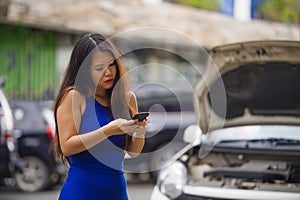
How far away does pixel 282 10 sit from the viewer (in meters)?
26.0

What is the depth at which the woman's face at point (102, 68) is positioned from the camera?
3693 millimetres

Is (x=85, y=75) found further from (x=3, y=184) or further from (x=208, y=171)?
(x=3, y=184)

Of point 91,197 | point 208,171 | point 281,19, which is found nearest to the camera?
point 91,197

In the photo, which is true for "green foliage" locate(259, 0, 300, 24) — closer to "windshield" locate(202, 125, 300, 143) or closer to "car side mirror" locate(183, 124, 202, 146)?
"windshield" locate(202, 125, 300, 143)

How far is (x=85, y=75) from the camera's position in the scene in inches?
147

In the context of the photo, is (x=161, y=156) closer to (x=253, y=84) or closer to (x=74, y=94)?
(x=253, y=84)

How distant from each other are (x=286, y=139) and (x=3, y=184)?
20.8 ft

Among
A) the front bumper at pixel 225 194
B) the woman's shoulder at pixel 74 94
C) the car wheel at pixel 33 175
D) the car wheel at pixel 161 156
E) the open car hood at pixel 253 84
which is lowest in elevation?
the car wheel at pixel 33 175

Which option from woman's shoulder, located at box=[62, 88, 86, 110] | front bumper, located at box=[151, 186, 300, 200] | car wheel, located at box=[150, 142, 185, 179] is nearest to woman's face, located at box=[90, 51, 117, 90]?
woman's shoulder, located at box=[62, 88, 86, 110]

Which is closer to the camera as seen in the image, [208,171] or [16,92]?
[208,171]

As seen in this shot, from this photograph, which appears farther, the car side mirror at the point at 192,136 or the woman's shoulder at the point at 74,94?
the car side mirror at the point at 192,136

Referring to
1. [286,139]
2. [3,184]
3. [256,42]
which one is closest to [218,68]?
[256,42]

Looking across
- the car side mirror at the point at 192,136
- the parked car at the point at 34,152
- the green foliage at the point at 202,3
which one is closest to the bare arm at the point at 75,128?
the car side mirror at the point at 192,136

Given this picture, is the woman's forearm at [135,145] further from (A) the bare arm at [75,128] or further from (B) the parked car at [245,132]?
(B) the parked car at [245,132]
